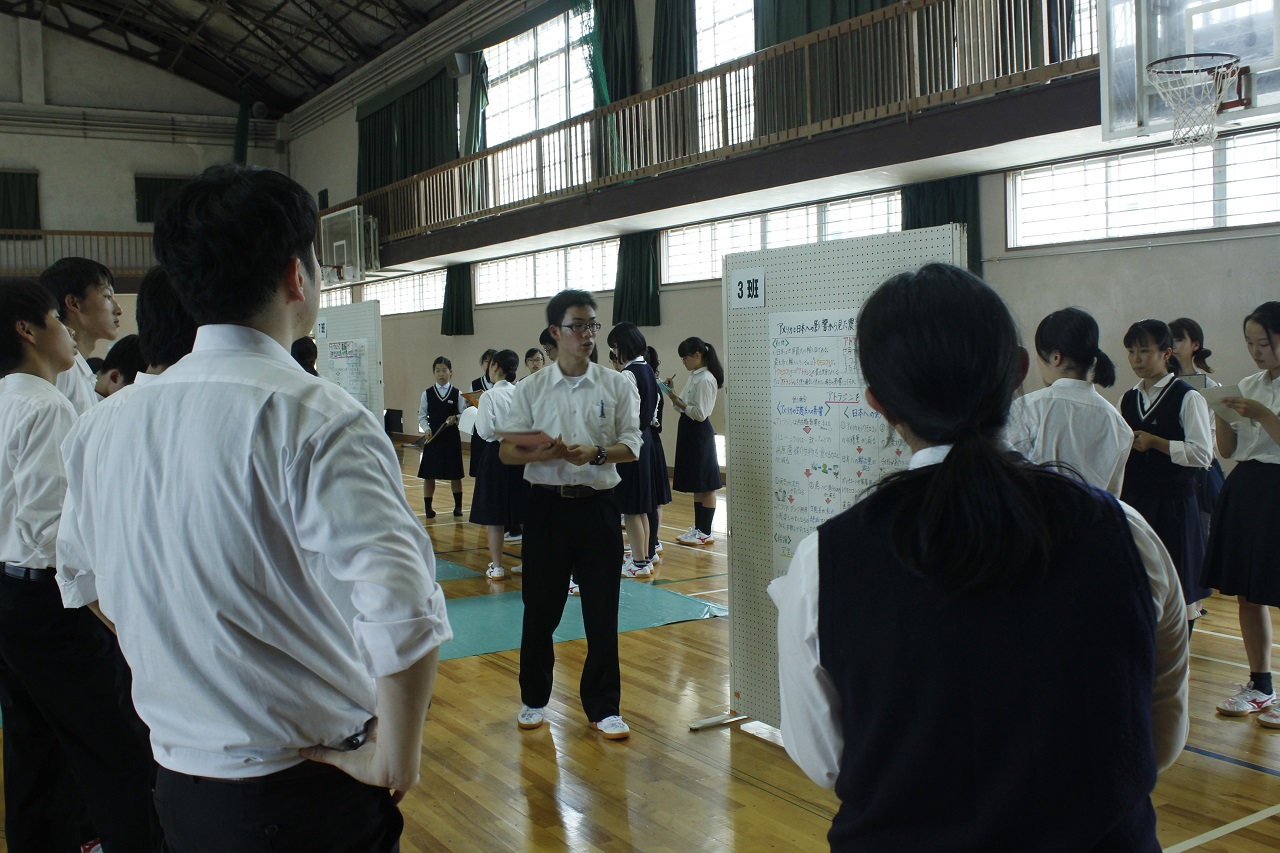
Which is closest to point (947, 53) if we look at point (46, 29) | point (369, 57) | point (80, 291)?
point (80, 291)

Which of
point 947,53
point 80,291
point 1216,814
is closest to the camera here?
point 80,291

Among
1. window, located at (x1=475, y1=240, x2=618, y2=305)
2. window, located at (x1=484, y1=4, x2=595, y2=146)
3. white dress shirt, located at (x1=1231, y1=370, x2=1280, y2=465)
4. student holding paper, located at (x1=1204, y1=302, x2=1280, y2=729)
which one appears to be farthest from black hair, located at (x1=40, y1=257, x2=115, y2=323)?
window, located at (x1=484, y1=4, x2=595, y2=146)

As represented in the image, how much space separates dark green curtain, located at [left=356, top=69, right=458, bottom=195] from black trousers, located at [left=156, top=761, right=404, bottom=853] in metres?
13.6

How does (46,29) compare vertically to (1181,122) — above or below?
above

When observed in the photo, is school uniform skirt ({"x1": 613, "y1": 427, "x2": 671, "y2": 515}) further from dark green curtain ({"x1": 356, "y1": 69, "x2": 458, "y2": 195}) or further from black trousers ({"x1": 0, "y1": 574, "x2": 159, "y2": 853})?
dark green curtain ({"x1": 356, "y1": 69, "x2": 458, "y2": 195})

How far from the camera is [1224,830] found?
9.21 feet

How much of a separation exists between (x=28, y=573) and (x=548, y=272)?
37.2 feet

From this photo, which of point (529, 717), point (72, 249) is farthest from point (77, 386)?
point (72, 249)

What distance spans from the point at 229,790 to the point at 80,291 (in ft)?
6.32

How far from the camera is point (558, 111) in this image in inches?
509

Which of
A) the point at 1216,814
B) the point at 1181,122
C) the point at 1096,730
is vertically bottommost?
the point at 1216,814

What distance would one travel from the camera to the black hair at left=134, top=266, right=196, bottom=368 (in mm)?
1932

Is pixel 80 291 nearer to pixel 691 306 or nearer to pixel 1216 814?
pixel 1216 814

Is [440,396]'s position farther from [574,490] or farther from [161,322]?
[161,322]
